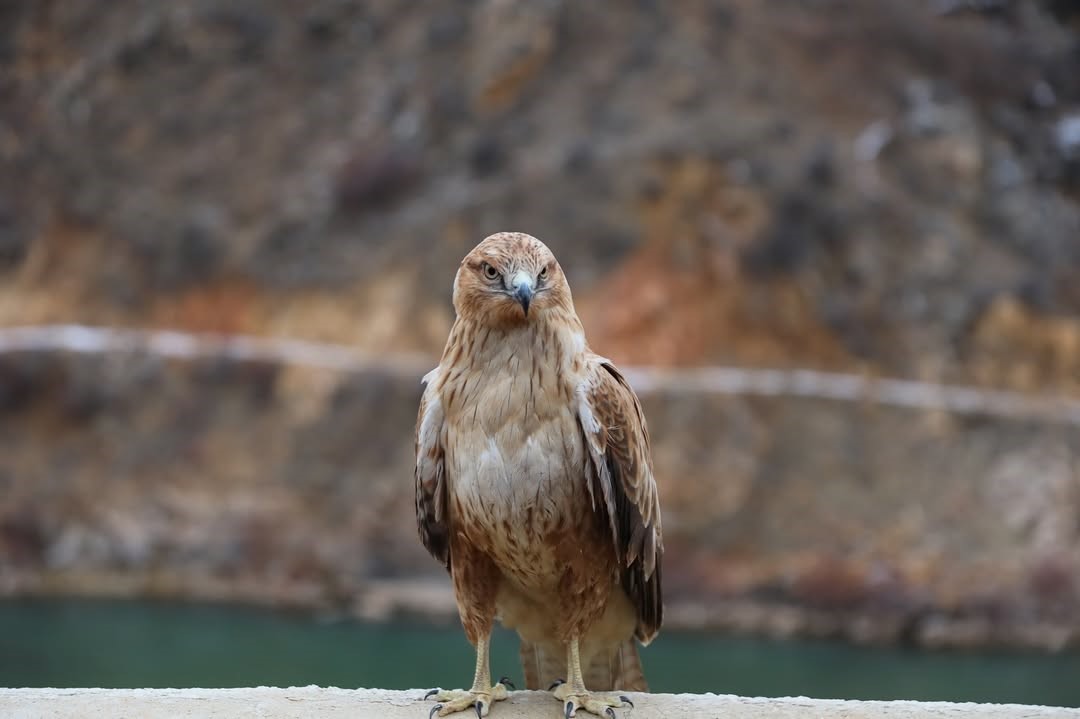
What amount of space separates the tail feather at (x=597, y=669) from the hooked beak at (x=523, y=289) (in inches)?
54.2

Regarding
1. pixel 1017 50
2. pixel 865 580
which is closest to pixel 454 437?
pixel 865 580

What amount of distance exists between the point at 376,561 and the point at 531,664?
16.1 meters

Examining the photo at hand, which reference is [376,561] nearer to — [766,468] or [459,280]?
[766,468]

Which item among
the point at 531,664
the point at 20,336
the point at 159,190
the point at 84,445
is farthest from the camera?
the point at 159,190

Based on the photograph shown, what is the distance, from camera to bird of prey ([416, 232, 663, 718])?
162 inches

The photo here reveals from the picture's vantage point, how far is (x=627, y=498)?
170 inches

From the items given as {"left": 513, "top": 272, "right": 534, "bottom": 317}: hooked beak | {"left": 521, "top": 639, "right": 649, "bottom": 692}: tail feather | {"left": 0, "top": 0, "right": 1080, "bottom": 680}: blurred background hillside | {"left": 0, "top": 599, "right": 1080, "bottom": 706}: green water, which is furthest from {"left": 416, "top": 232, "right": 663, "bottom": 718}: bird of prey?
{"left": 0, "top": 0, "right": 1080, "bottom": 680}: blurred background hillside

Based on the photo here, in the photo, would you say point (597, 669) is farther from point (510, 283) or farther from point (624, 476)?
point (510, 283)

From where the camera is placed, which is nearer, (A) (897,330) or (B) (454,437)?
(B) (454,437)

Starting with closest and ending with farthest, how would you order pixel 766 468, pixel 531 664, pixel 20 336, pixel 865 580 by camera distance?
pixel 531 664
pixel 865 580
pixel 766 468
pixel 20 336

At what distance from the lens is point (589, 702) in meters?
4.17

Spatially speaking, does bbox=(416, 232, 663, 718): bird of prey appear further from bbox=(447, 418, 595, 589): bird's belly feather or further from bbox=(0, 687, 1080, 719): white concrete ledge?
bbox=(0, 687, 1080, 719): white concrete ledge

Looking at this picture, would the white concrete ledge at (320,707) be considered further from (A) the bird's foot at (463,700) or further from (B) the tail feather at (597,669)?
(B) the tail feather at (597,669)

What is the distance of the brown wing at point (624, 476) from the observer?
13.8 ft
